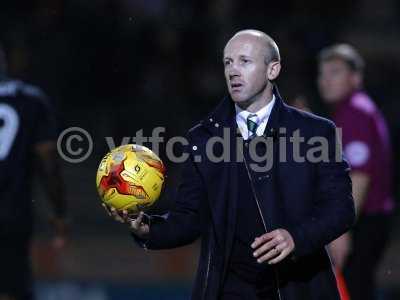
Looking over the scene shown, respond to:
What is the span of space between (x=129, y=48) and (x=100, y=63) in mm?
343

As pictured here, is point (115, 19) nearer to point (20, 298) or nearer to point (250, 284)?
point (20, 298)

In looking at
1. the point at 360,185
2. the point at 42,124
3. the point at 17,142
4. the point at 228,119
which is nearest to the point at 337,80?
the point at 360,185

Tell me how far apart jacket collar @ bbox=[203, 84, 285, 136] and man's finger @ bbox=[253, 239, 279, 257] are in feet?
1.94

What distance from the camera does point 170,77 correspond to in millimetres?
12070

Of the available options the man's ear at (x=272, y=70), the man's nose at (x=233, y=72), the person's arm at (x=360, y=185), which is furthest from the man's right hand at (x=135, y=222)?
the person's arm at (x=360, y=185)

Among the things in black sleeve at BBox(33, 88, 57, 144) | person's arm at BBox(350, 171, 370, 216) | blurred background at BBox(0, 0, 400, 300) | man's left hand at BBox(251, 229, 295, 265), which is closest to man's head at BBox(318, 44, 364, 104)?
person's arm at BBox(350, 171, 370, 216)

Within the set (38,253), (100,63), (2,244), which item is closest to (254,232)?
(2,244)

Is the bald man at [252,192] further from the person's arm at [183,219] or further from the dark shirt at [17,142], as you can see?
the dark shirt at [17,142]

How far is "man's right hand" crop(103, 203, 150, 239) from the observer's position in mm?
5070

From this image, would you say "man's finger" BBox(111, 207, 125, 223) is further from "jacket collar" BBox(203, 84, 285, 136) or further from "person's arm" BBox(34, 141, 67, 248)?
"person's arm" BBox(34, 141, 67, 248)

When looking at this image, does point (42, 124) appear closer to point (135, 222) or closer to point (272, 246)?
point (135, 222)

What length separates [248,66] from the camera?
5.14 metres

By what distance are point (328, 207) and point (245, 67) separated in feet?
2.34

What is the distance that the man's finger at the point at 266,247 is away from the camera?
470cm
